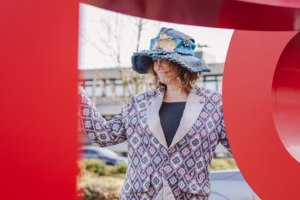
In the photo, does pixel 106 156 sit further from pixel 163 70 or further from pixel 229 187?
pixel 163 70

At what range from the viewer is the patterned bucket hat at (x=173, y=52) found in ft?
7.14

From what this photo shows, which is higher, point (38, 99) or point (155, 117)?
point (38, 99)

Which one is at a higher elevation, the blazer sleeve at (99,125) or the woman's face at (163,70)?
the woman's face at (163,70)

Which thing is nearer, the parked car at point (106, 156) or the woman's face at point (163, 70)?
the woman's face at point (163, 70)

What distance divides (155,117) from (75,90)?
4.28ft

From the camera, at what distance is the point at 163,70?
2252 millimetres

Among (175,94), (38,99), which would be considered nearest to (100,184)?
(175,94)

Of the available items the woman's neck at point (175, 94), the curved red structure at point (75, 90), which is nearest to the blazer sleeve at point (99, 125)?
the woman's neck at point (175, 94)

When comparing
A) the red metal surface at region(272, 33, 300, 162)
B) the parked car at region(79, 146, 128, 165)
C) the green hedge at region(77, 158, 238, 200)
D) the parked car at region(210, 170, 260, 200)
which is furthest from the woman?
the parked car at region(79, 146, 128, 165)

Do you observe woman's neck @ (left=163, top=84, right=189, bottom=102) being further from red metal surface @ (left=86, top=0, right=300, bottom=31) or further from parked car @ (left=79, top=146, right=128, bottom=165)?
parked car @ (left=79, top=146, right=128, bottom=165)

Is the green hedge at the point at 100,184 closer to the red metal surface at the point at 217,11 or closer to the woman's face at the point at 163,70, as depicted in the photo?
the woman's face at the point at 163,70

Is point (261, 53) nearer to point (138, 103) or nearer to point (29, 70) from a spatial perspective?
point (138, 103)

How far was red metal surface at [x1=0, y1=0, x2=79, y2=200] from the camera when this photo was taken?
919 millimetres

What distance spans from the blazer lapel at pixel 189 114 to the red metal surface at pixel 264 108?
28 centimetres
